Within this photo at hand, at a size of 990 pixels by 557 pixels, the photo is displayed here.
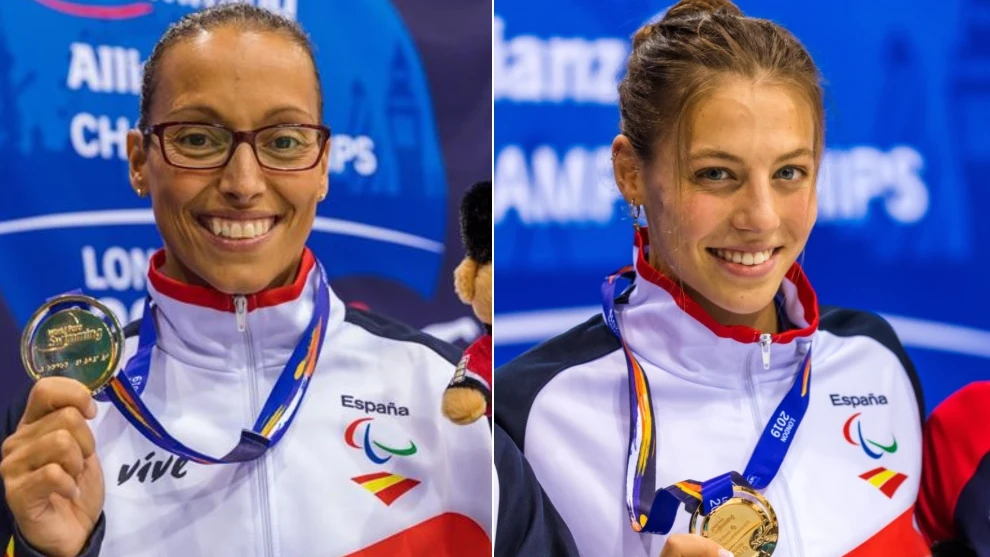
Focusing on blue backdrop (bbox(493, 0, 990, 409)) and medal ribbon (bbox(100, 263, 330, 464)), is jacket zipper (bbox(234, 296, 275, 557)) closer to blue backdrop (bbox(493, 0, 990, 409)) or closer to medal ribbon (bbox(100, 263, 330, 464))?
medal ribbon (bbox(100, 263, 330, 464))

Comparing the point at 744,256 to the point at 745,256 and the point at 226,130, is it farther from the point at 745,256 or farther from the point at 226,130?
the point at 226,130

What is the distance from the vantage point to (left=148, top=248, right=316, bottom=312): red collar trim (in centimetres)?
218

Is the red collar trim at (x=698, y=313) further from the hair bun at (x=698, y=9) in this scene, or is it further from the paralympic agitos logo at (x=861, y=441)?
the hair bun at (x=698, y=9)

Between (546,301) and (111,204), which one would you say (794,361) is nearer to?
(546,301)

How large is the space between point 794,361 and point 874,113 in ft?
2.16

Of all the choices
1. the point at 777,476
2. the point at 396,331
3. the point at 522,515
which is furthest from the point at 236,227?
the point at 777,476

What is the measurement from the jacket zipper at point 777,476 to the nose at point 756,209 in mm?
240

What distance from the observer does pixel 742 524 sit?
2305 millimetres

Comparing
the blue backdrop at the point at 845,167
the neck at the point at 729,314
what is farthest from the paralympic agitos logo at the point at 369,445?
the neck at the point at 729,314

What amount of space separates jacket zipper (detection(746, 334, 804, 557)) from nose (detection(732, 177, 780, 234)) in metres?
0.24

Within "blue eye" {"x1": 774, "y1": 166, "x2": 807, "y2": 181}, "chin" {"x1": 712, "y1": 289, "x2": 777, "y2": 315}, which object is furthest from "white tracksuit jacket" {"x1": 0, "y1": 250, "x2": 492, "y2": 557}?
"blue eye" {"x1": 774, "y1": 166, "x2": 807, "y2": 181}

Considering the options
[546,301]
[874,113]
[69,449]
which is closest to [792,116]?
[874,113]

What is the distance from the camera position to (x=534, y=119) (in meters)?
2.57

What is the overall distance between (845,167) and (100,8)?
1679 mm
